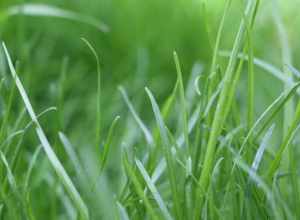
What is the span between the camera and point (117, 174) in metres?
1.66

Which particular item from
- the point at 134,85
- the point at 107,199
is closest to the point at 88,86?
the point at 134,85

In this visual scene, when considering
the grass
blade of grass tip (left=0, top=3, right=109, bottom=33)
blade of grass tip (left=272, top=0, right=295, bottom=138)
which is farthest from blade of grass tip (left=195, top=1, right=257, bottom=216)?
blade of grass tip (left=0, top=3, right=109, bottom=33)

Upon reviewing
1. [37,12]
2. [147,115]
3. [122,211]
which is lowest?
[147,115]

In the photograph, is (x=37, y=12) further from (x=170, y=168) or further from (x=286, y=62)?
(x=170, y=168)

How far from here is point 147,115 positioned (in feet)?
6.59

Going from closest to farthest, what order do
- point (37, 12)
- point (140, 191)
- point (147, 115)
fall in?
point (140, 191) < point (37, 12) < point (147, 115)

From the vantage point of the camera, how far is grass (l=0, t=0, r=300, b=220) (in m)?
0.98

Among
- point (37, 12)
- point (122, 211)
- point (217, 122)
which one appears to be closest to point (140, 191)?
point (122, 211)

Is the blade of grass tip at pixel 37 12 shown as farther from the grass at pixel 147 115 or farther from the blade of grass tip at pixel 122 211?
the blade of grass tip at pixel 122 211

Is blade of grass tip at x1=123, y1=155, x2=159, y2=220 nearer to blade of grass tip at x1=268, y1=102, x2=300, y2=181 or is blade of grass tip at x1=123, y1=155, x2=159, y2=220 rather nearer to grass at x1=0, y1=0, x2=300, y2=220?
grass at x1=0, y1=0, x2=300, y2=220

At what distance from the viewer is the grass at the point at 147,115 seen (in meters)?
0.98

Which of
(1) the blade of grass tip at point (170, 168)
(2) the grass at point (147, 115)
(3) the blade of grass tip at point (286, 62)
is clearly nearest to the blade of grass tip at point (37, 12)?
(2) the grass at point (147, 115)

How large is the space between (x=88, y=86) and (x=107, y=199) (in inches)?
32.1

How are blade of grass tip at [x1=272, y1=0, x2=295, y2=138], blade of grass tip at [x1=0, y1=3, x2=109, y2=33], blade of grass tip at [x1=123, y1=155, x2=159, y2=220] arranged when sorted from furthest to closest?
blade of grass tip at [x1=0, y1=3, x2=109, y2=33] < blade of grass tip at [x1=272, y1=0, x2=295, y2=138] < blade of grass tip at [x1=123, y1=155, x2=159, y2=220]
